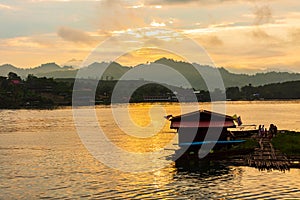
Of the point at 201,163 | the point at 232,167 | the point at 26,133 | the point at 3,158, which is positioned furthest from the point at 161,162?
the point at 26,133

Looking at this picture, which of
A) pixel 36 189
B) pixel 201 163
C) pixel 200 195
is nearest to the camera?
pixel 200 195

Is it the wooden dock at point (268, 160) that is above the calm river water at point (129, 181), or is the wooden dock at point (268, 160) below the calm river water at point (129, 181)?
above

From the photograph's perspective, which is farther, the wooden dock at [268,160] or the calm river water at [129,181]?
the wooden dock at [268,160]

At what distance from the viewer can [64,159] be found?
2552 inches

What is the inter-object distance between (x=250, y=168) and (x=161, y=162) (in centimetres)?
1389

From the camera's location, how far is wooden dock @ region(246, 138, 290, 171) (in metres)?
49.4

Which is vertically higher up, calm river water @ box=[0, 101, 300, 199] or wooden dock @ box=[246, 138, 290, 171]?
wooden dock @ box=[246, 138, 290, 171]

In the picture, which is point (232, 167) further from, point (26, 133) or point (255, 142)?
point (26, 133)

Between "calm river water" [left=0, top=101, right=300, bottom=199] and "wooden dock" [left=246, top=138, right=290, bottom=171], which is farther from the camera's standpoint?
"wooden dock" [left=246, top=138, right=290, bottom=171]

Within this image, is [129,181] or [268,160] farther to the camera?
[268,160]

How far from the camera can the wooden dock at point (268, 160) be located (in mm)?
49444

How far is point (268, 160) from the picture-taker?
50812 mm

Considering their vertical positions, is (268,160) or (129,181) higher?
(268,160)

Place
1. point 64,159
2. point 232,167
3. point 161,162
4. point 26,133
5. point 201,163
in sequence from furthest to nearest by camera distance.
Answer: point 26,133 → point 64,159 → point 161,162 → point 201,163 → point 232,167
